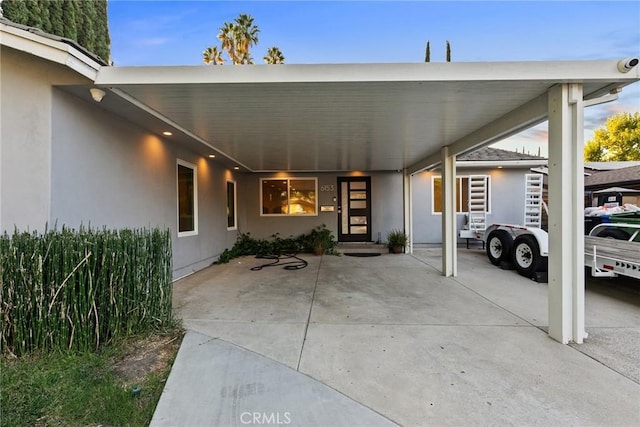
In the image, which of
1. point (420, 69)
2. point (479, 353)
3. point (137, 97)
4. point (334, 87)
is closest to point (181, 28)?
point (137, 97)

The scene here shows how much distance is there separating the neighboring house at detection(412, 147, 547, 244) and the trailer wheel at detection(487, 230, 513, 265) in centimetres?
249

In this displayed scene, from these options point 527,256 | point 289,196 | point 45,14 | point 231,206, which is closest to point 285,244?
point 289,196

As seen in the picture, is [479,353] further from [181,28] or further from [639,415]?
[181,28]

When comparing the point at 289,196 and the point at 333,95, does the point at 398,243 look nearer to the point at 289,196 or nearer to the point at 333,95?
the point at 289,196

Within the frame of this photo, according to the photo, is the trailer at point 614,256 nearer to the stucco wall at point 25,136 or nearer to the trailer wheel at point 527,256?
the trailer wheel at point 527,256

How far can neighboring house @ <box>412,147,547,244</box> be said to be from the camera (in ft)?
30.5

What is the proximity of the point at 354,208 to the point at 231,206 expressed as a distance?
3.99 metres

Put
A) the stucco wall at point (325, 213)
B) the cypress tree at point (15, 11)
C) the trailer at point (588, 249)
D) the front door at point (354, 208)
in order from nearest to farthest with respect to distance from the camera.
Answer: the trailer at point (588, 249)
the cypress tree at point (15, 11)
the stucco wall at point (325, 213)
the front door at point (354, 208)

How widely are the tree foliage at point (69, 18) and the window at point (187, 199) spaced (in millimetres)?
5621

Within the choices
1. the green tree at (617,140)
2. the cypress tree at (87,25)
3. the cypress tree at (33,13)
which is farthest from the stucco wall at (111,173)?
the green tree at (617,140)

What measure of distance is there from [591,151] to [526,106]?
2893cm

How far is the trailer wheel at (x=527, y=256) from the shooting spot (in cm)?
553

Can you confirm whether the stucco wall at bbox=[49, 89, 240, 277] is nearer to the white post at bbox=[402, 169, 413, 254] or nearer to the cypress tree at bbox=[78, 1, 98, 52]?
the white post at bbox=[402, 169, 413, 254]

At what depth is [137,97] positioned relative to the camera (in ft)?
11.1
